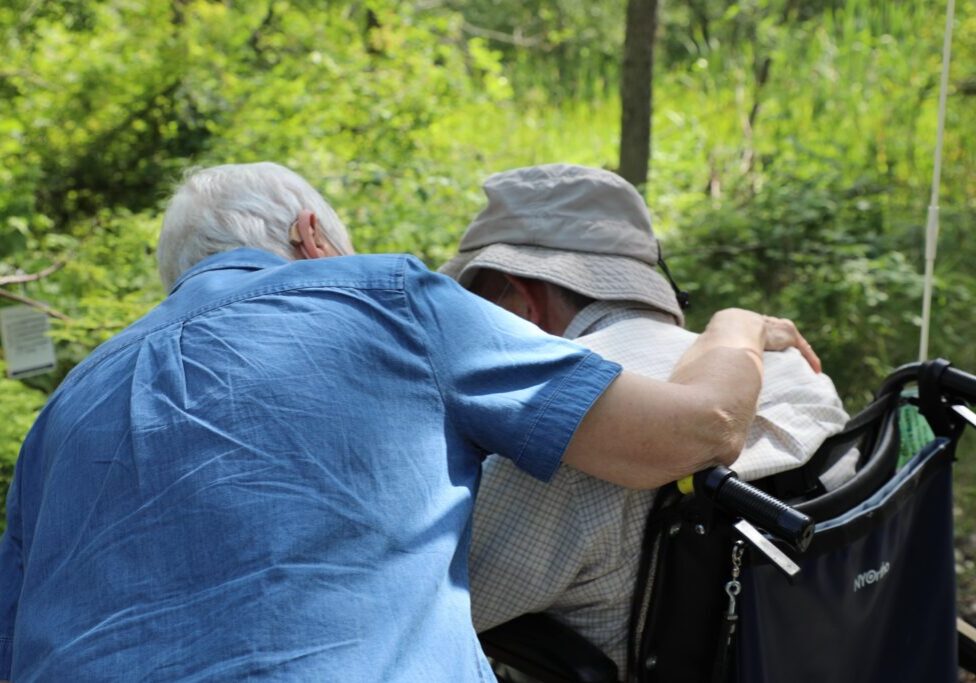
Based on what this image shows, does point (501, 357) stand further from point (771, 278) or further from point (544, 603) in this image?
point (771, 278)

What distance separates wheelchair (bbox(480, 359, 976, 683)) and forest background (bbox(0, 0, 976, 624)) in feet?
5.62

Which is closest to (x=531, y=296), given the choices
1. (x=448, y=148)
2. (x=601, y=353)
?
(x=601, y=353)

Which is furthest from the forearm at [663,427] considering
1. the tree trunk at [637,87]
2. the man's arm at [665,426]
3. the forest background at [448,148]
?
the tree trunk at [637,87]

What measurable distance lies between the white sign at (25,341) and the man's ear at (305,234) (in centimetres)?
156

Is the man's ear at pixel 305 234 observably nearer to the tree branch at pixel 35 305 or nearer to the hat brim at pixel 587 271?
the hat brim at pixel 587 271

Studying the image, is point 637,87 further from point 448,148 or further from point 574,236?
point 574,236

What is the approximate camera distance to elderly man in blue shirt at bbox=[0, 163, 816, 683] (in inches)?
45.8

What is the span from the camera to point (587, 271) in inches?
73.4

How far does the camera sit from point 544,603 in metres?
1.60

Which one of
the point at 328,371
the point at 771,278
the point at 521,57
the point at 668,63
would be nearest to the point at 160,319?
the point at 328,371

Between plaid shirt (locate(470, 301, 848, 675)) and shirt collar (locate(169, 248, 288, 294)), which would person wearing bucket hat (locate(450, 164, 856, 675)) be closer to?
plaid shirt (locate(470, 301, 848, 675))

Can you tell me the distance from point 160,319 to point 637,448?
66 centimetres

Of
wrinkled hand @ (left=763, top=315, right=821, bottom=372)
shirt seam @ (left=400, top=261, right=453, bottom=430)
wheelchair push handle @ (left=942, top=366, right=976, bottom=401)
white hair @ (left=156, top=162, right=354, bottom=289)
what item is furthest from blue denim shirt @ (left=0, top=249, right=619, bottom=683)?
wheelchair push handle @ (left=942, top=366, right=976, bottom=401)

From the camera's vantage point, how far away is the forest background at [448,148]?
12.7 ft
